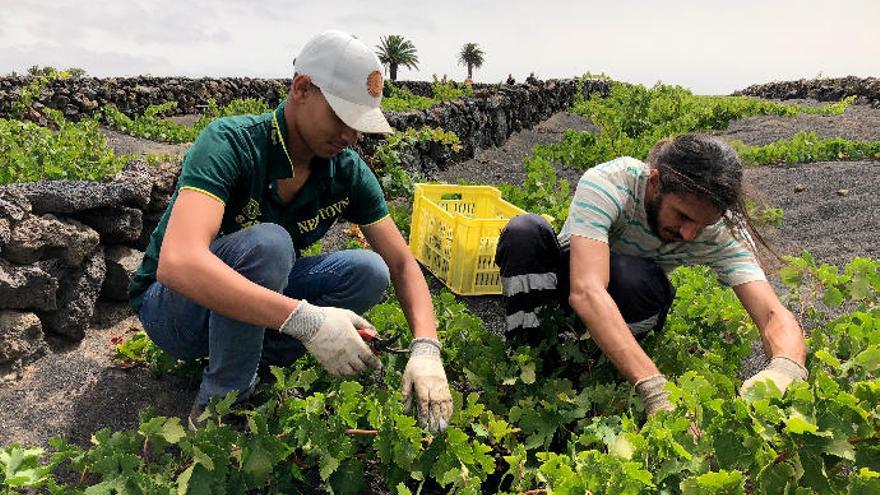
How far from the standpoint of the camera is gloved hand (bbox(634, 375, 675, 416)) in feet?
6.57

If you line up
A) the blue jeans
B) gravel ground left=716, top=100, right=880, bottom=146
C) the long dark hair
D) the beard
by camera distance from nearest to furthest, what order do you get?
the blue jeans < the long dark hair < the beard < gravel ground left=716, top=100, right=880, bottom=146

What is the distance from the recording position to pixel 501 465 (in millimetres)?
2266

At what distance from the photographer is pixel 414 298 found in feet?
7.84

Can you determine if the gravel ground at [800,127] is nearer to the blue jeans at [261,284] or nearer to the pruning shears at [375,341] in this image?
the blue jeans at [261,284]

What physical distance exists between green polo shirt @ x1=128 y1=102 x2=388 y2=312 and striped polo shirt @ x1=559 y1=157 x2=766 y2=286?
0.73m

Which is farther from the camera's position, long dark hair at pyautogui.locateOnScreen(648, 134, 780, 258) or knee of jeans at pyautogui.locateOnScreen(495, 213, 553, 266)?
knee of jeans at pyautogui.locateOnScreen(495, 213, 553, 266)

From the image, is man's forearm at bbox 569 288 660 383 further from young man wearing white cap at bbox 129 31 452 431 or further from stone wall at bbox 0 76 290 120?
stone wall at bbox 0 76 290 120

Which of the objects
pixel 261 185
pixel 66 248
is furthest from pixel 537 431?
pixel 66 248

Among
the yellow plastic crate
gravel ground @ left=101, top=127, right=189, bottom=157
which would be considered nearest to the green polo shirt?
the yellow plastic crate

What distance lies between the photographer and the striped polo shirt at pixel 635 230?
2.39m

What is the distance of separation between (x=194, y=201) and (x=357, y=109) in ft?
1.75

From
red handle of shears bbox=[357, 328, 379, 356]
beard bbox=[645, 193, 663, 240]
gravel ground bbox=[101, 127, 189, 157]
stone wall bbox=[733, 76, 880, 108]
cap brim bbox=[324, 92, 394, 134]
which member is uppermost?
stone wall bbox=[733, 76, 880, 108]

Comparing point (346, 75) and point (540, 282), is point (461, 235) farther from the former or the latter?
point (346, 75)

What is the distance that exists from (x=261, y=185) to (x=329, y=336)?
0.59 meters
